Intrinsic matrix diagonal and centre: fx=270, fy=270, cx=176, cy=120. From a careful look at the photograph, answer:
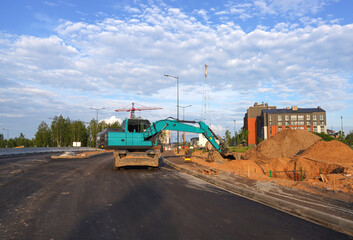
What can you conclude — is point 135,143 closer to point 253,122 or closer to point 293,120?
point 293,120

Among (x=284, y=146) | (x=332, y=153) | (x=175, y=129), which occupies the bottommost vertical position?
(x=332, y=153)

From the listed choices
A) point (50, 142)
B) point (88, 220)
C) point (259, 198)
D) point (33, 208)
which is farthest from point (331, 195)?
point (50, 142)

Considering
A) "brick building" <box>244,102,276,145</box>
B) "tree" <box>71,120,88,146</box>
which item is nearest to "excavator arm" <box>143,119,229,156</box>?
"tree" <box>71,120,88,146</box>

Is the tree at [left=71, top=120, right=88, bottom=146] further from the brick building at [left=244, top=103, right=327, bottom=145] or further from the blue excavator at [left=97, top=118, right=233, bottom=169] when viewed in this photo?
the blue excavator at [left=97, top=118, right=233, bottom=169]

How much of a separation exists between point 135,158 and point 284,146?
20.1 meters

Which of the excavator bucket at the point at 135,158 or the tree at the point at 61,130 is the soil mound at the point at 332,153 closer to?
the excavator bucket at the point at 135,158

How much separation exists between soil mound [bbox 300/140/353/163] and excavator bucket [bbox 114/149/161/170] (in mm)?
13056

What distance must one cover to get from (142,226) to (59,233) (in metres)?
1.65

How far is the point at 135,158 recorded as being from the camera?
17094mm

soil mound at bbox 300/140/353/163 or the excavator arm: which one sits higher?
the excavator arm

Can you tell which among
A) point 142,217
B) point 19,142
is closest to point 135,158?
point 142,217

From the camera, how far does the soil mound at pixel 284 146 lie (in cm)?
2989

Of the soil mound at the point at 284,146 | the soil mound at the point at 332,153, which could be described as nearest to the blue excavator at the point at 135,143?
the soil mound at the point at 332,153

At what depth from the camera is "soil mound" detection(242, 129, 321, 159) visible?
29889 mm
